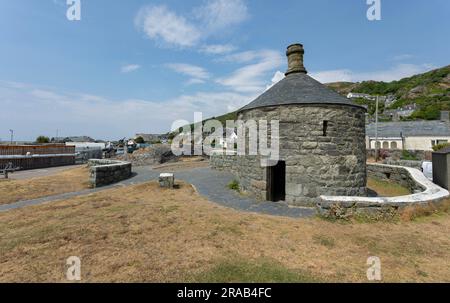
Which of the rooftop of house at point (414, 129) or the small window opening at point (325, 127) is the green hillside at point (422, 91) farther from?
the small window opening at point (325, 127)

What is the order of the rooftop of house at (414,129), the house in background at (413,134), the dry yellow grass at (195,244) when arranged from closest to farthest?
1. the dry yellow grass at (195,244)
2. the house in background at (413,134)
3. the rooftop of house at (414,129)

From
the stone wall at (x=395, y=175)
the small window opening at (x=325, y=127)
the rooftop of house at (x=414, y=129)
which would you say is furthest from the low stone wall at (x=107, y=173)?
the rooftop of house at (x=414, y=129)

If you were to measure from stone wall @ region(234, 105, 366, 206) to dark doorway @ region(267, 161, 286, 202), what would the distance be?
0.80 m

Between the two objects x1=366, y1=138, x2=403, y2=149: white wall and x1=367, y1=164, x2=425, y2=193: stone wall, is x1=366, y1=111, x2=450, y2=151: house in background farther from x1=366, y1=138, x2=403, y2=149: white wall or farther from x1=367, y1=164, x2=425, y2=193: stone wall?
x1=367, y1=164, x2=425, y2=193: stone wall

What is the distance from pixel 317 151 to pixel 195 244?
562 cm

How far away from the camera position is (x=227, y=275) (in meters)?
3.61

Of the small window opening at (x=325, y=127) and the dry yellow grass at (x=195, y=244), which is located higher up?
the small window opening at (x=325, y=127)

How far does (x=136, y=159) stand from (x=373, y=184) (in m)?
20.8

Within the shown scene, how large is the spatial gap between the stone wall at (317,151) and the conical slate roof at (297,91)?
0.83 feet

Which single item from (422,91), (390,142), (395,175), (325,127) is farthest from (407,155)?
(422,91)

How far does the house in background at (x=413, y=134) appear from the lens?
1233 inches

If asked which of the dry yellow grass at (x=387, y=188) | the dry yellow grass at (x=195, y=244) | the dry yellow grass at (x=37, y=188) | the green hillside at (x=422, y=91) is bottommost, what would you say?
the dry yellow grass at (x=387, y=188)
